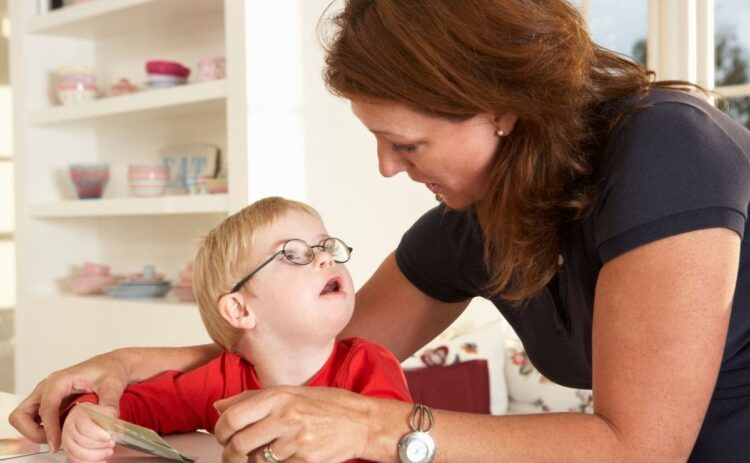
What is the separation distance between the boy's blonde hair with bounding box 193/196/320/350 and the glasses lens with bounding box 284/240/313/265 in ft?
0.17

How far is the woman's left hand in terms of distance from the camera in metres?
1.07

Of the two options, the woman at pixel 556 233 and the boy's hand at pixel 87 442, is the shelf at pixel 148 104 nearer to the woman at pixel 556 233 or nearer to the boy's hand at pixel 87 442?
the woman at pixel 556 233

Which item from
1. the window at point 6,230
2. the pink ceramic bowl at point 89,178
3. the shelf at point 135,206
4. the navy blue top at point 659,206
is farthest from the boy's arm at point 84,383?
the window at point 6,230

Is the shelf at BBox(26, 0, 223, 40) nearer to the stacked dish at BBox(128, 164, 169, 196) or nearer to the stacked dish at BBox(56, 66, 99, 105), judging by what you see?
the stacked dish at BBox(56, 66, 99, 105)

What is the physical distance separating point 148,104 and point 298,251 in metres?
2.59

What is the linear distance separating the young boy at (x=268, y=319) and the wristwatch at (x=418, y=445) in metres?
0.17

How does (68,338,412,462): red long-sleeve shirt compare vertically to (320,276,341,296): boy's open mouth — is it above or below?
below

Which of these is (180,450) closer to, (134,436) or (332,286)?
(134,436)

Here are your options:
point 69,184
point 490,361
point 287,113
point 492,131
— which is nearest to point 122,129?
point 69,184

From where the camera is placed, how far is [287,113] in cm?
347

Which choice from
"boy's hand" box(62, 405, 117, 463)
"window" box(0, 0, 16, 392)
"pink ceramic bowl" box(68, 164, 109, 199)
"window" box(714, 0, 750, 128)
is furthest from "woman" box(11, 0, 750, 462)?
"window" box(0, 0, 16, 392)

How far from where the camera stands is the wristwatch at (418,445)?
110cm

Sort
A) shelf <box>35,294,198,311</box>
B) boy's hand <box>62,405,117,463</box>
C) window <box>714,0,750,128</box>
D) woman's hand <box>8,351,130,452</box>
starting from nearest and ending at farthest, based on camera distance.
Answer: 1. boy's hand <box>62,405,117,463</box>
2. woman's hand <box>8,351,130,452</box>
3. window <box>714,0,750,128</box>
4. shelf <box>35,294,198,311</box>

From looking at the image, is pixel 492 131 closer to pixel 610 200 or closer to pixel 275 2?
pixel 610 200
